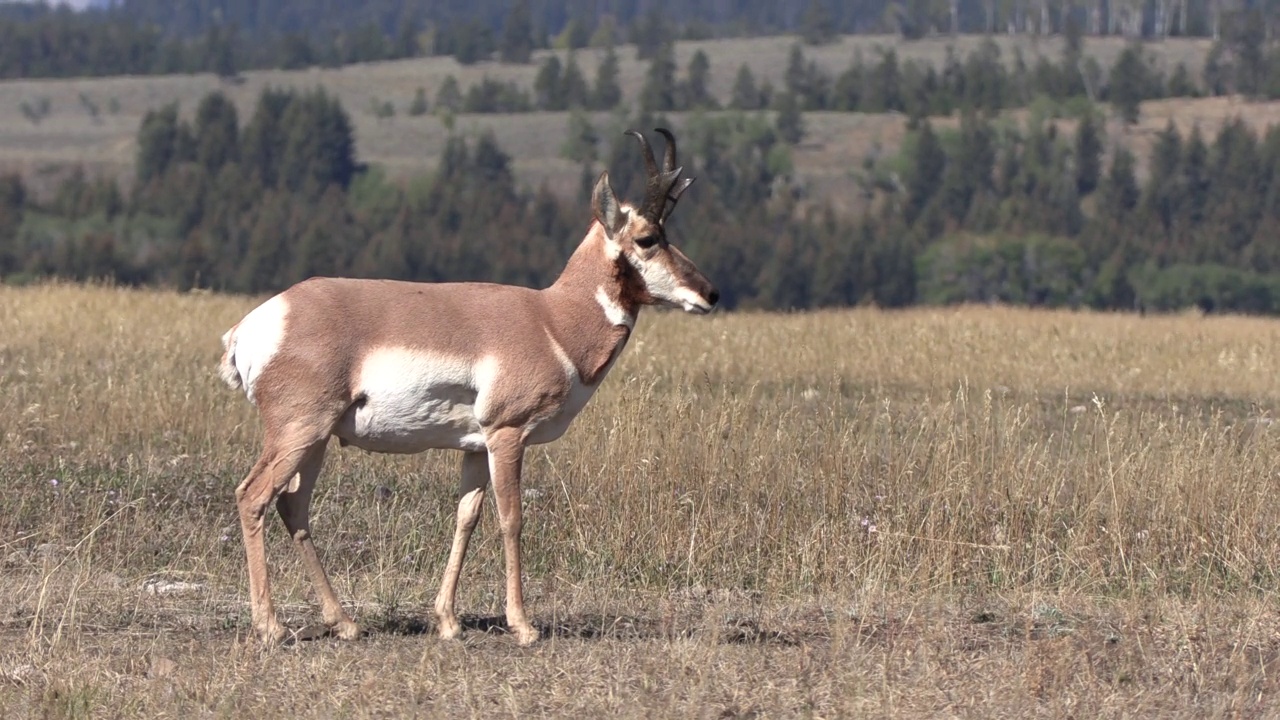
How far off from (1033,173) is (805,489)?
140 meters

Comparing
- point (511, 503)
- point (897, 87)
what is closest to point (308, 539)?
point (511, 503)

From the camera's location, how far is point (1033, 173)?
147625mm

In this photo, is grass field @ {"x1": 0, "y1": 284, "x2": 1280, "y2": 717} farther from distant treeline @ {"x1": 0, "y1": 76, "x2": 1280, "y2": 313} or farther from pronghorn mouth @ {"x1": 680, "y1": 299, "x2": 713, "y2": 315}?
distant treeline @ {"x1": 0, "y1": 76, "x2": 1280, "y2": 313}

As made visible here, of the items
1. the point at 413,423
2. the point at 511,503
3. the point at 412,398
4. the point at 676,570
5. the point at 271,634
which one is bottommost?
the point at 676,570

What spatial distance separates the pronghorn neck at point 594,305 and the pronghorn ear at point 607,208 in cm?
11

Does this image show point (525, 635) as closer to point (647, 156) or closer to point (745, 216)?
point (647, 156)

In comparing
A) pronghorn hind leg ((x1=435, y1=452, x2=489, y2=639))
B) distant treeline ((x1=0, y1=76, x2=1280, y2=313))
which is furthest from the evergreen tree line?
pronghorn hind leg ((x1=435, y1=452, x2=489, y2=639))

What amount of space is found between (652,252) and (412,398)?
1.45 metres

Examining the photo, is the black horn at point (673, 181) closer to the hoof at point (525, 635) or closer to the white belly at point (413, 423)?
the white belly at point (413, 423)

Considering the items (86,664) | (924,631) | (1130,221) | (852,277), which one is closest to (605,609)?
(924,631)

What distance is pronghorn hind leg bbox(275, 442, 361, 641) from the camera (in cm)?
893

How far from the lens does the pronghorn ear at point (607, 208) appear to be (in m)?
8.96

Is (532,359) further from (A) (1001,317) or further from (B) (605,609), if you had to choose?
(A) (1001,317)

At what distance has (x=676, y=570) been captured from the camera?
1099 centimetres
